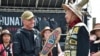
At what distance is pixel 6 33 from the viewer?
8016 millimetres

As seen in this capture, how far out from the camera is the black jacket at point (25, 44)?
6.19m

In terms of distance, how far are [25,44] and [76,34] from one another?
1.66m

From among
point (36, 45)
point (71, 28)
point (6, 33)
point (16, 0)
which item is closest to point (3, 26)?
point (16, 0)

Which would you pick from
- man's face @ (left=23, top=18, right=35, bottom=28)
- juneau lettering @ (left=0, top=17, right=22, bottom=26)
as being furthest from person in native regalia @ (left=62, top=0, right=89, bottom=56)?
juneau lettering @ (left=0, top=17, right=22, bottom=26)

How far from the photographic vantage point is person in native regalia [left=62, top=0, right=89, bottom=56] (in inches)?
184

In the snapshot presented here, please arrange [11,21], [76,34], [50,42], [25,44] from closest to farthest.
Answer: [76,34] → [50,42] → [25,44] → [11,21]

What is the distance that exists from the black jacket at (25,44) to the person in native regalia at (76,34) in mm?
1475

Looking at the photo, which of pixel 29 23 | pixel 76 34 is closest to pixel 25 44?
pixel 29 23

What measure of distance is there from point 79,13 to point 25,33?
1640mm

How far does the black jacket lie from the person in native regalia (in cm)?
147

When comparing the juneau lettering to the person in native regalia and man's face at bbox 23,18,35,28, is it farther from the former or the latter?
the person in native regalia

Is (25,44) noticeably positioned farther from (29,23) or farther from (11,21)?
(11,21)

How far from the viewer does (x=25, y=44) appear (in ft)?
20.4

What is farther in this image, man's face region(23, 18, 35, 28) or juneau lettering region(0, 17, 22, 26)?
juneau lettering region(0, 17, 22, 26)
